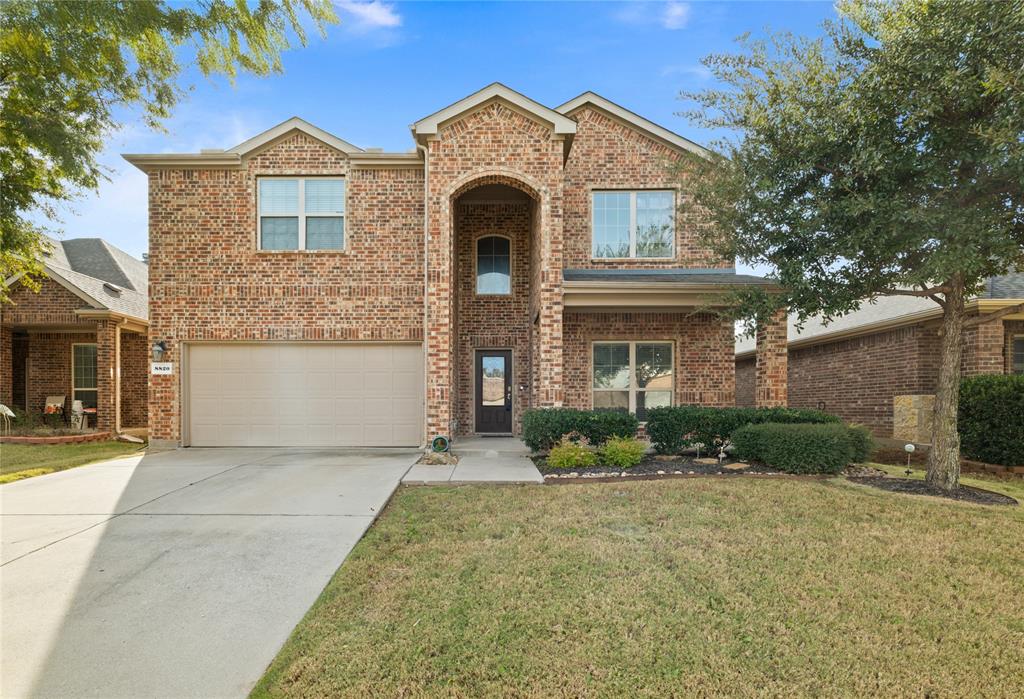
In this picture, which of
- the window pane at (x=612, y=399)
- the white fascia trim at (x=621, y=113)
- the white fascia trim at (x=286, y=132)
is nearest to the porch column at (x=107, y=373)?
the white fascia trim at (x=286, y=132)

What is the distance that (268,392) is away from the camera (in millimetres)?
10461

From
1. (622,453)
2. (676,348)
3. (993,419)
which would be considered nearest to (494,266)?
(676,348)

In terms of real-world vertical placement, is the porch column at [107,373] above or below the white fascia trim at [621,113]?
below

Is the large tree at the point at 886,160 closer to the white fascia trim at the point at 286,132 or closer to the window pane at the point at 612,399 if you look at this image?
the window pane at the point at 612,399

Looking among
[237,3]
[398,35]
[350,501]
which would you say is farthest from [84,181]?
[350,501]

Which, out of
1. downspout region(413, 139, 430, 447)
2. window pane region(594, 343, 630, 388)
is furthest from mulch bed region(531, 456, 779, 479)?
window pane region(594, 343, 630, 388)

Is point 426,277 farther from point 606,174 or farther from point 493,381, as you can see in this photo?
point 606,174

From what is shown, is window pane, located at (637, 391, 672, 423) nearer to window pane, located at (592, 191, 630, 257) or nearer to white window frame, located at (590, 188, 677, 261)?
white window frame, located at (590, 188, 677, 261)

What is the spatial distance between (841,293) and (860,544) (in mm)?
4020

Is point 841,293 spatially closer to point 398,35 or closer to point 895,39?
point 895,39

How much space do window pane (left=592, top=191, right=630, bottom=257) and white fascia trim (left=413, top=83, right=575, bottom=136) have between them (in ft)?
8.32

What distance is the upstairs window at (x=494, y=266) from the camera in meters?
11.9

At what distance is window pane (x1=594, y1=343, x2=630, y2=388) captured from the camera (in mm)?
11367

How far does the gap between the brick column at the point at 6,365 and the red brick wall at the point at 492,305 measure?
11778 mm
